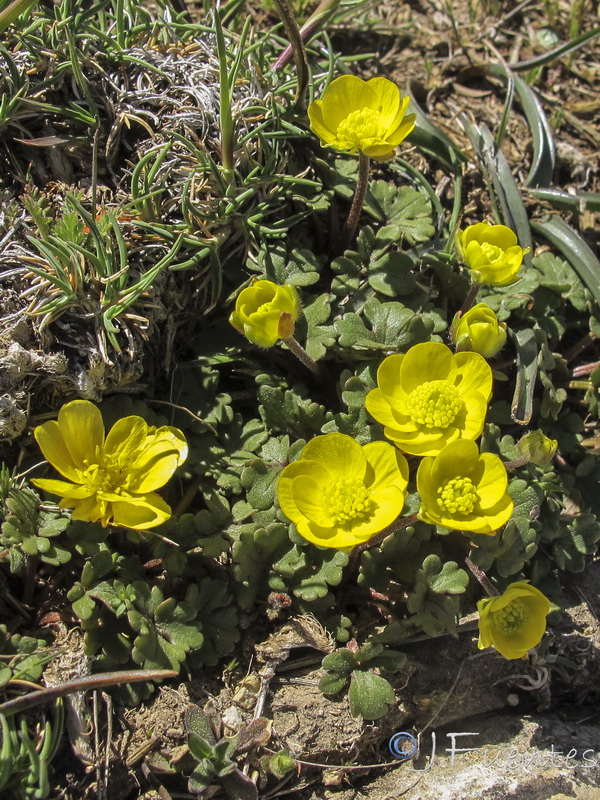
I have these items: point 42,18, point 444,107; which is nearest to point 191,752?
point 42,18

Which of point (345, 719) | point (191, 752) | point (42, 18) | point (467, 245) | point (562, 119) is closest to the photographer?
point (191, 752)

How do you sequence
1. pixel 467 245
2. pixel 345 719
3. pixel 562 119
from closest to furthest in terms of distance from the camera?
pixel 345 719 < pixel 467 245 < pixel 562 119

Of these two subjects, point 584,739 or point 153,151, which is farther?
point 153,151

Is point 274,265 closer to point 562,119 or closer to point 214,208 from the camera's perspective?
point 214,208

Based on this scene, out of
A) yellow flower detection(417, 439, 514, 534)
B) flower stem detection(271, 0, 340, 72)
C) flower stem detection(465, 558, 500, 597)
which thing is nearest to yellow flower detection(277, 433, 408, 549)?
yellow flower detection(417, 439, 514, 534)

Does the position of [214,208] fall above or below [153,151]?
below

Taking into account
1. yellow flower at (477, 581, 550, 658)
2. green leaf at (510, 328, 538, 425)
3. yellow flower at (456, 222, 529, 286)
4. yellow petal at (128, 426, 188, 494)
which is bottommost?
yellow flower at (477, 581, 550, 658)

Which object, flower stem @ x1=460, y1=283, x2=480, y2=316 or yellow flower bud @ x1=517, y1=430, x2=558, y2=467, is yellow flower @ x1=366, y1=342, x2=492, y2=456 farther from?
flower stem @ x1=460, y1=283, x2=480, y2=316

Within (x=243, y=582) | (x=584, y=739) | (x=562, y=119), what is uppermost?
(x=562, y=119)
